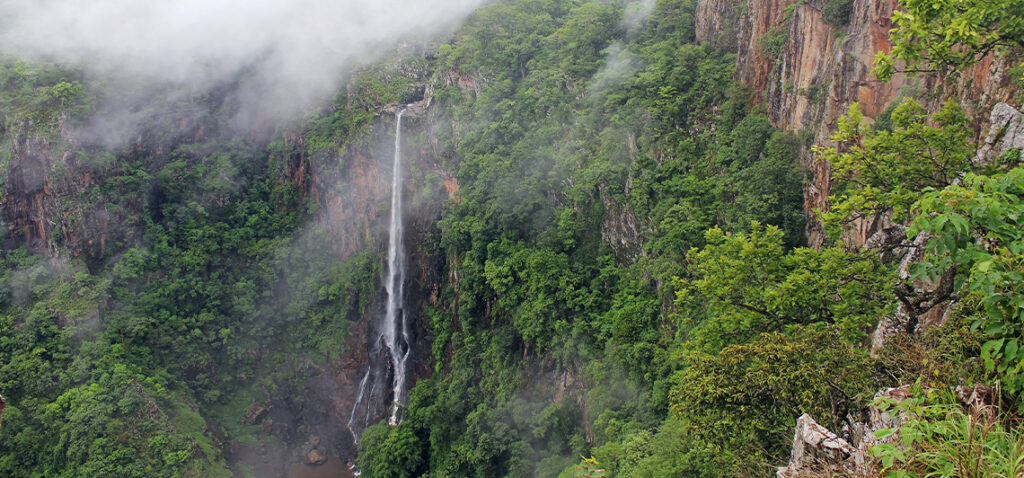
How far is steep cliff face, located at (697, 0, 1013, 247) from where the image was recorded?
12.1 metres

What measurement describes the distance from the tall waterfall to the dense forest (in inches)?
30.8

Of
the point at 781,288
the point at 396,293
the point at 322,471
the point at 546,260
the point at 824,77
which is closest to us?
the point at 781,288

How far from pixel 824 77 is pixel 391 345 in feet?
84.2

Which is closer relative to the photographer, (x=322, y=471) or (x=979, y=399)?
(x=979, y=399)

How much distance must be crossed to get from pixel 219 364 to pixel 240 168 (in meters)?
12.2

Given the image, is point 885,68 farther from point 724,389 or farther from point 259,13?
point 259,13

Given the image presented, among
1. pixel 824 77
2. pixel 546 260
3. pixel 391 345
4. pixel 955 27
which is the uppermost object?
pixel 955 27

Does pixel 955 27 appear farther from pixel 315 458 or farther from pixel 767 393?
pixel 315 458

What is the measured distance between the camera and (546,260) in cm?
2766

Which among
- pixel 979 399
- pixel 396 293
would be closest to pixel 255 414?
pixel 396 293

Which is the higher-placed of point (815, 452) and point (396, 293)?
point (815, 452)

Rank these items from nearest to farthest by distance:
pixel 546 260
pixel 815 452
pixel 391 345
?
1. pixel 815 452
2. pixel 546 260
3. pixel 391 345

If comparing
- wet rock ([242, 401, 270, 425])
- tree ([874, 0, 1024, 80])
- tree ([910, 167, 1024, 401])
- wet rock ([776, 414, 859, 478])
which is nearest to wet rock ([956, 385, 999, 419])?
tree ([910, 167, 1024, 401])

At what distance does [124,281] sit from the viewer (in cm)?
3550
